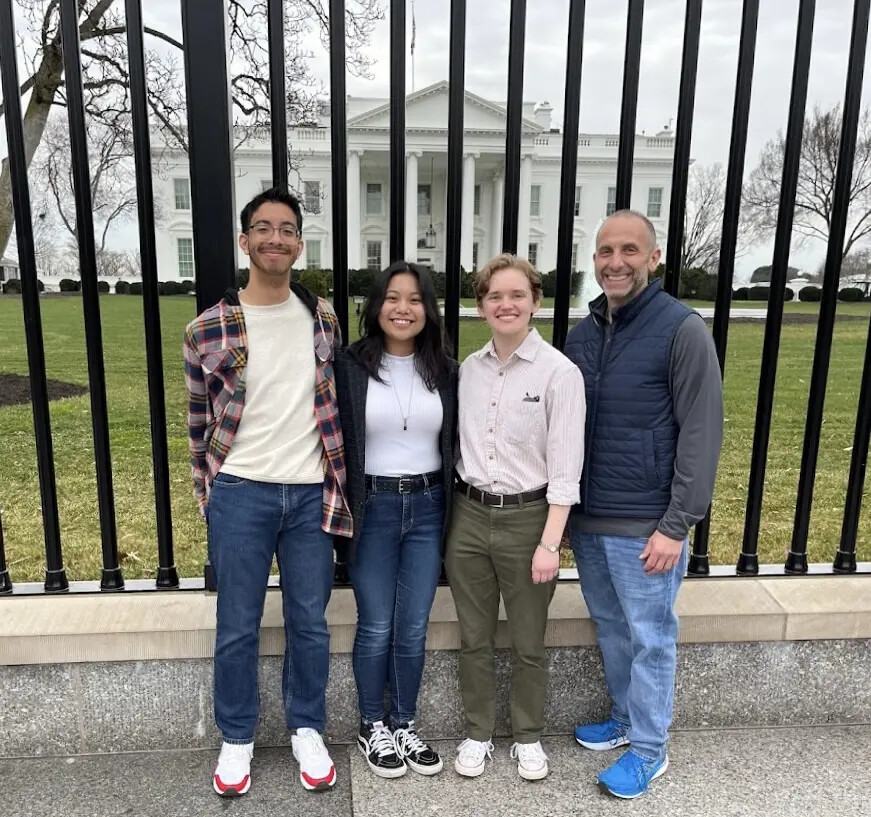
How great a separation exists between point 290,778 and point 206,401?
4.42ft

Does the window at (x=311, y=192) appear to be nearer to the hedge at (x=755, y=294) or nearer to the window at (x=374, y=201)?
the hedge at (x=755, y=294)

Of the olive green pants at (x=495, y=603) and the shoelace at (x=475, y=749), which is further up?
the olive green pants at (x=495, y=603)

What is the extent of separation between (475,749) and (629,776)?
20.7 inches

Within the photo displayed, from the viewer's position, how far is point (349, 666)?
257 cm

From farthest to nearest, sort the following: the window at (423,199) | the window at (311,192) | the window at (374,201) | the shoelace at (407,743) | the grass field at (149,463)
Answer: the window at (423,199) < the window at (374,201) < the window at (311,192) < the grass field at (149,463) < the shoelace at (407,743)

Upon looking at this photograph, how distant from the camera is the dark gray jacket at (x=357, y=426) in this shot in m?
2.20

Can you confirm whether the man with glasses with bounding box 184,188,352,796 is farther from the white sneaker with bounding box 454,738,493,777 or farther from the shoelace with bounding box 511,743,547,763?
the shoelace with bounding box 511,743,547,763

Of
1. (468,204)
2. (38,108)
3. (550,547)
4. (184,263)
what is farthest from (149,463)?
(468,204)

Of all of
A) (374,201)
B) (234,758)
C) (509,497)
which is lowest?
(234,758)

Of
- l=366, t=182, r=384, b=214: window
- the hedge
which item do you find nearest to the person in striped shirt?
the hedge

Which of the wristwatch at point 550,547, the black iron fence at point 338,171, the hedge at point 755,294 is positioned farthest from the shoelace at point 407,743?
the hedge at point 755,294

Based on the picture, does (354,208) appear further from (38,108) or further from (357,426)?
(357,426)

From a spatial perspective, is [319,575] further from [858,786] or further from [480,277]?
[858,786]

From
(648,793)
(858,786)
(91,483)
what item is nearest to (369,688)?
(648,793)
